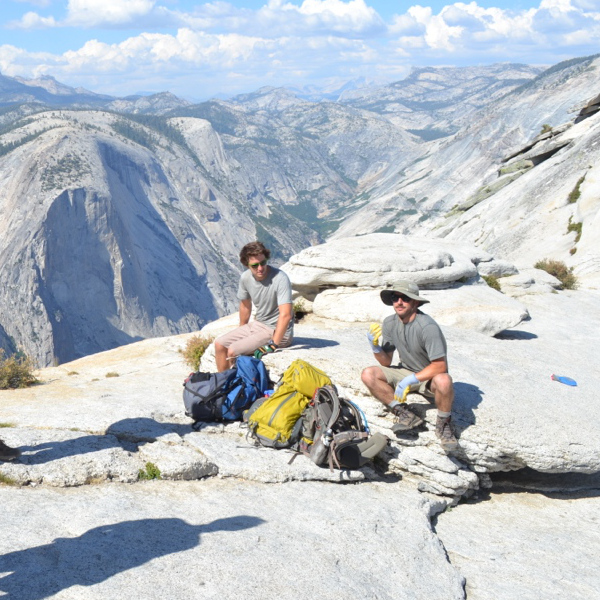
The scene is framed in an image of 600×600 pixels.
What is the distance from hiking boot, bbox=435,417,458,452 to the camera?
1020 centimetres

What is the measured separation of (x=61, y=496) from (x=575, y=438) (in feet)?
31.0

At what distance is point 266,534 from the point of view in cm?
774

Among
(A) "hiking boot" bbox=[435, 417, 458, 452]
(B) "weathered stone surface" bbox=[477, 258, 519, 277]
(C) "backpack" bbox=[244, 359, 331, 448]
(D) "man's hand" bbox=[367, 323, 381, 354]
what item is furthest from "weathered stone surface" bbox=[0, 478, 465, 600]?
(B) "weathered stone surface" bbox=[477, 258, 519, 277]

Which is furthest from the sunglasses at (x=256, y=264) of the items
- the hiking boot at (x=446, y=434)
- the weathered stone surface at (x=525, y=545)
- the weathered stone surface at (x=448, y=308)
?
the weathered stone surface at (x=448, y=308)

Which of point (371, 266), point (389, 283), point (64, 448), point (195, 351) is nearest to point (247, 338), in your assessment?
point (195, 351)

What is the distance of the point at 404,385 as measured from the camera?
10062mm

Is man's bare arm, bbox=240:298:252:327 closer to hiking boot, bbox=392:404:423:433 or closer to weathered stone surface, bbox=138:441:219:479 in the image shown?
weathered stone surface, bbox=138:441:219:479

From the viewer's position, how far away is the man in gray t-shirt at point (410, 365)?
9.96 meters

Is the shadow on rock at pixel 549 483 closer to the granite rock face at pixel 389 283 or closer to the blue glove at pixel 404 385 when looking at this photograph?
the blue glove at pixel 404 385

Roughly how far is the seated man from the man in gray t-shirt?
8.24 feet

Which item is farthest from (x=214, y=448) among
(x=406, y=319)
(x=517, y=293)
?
(x=517, y=293)

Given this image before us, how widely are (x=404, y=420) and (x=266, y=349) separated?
379 centimetres

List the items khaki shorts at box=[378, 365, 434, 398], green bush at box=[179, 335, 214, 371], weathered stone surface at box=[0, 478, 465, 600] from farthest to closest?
green bush at box=[179, 335, 214, 371] < khaki shorts at box=[378, 365, 434, 398] < weathered stone surface at box=[0, 478, 465, 600]

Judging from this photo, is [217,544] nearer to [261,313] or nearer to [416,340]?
[416,340]
